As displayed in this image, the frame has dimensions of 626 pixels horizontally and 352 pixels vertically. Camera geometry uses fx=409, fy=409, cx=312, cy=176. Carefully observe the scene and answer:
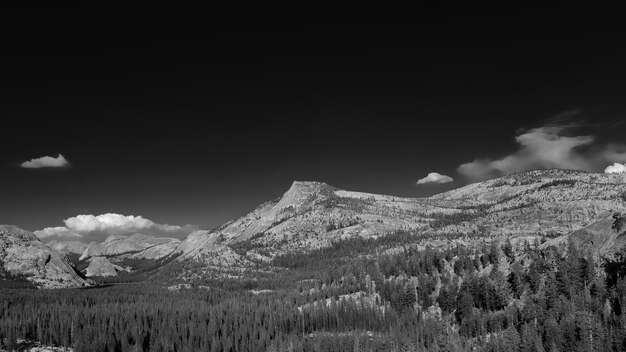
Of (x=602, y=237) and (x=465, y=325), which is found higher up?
(x=602, y=237)

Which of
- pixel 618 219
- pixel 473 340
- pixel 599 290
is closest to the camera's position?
pixel 599 290

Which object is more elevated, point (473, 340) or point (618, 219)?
point (618, 219)

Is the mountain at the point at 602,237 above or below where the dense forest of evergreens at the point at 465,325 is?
above

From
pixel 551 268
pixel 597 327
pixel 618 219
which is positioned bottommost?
pixel 597 327

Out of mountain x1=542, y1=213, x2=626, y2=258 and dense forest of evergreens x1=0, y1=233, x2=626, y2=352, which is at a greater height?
mountain x1=542, y1=213, x2=626, y2=258

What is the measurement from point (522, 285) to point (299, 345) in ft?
326

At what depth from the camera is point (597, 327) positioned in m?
125

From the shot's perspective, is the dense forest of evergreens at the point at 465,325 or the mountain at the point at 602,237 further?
the mountain at the point at 602,237

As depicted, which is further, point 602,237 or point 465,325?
point 602,237

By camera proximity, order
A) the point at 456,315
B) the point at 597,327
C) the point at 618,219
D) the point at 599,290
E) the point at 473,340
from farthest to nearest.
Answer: the point at 456,315 < the point at 618,219 < the point at 473,340 < the point at 599,290 < the point at 597,327

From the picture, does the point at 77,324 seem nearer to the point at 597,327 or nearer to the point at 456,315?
the point at 456,315

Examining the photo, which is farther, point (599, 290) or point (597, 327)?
point (599, 290)

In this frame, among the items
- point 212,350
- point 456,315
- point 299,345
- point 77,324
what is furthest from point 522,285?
point 77,324

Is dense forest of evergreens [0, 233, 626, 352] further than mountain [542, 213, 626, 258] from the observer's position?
No
